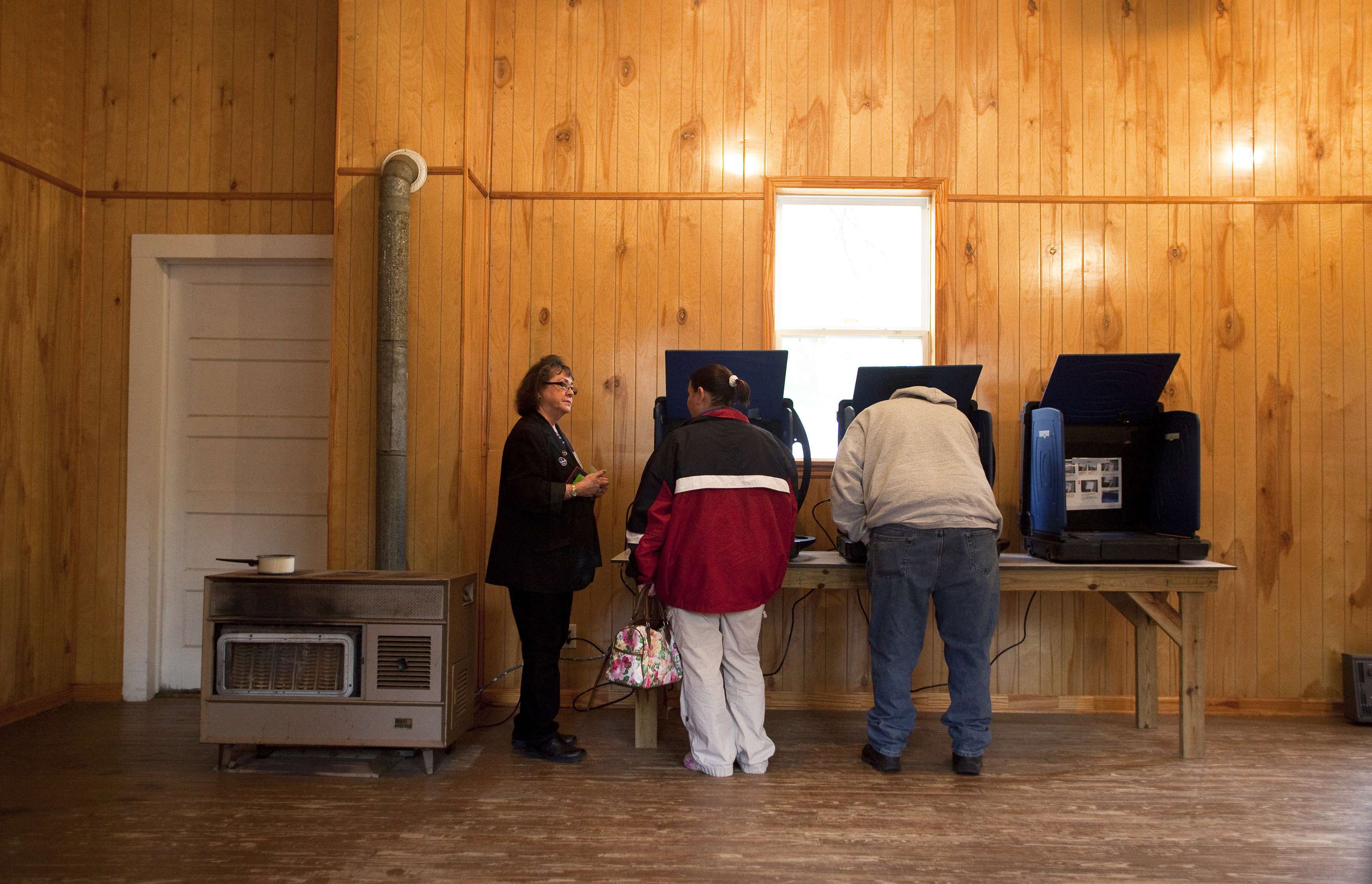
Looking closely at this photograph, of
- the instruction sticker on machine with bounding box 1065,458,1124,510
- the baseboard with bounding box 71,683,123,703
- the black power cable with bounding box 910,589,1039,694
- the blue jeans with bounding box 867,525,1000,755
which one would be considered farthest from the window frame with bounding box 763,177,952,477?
the baseboard with bounding box 71,683,123,703

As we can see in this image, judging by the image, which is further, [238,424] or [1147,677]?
[238,424]

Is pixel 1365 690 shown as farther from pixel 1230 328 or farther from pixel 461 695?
pixel 461 695

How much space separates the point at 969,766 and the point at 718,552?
124 centimetres

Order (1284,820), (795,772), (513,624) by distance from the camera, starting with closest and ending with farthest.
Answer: (1284,820) < (795,772) < (513,624)

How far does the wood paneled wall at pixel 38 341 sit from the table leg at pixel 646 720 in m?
2.83

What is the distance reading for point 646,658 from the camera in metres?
3.13

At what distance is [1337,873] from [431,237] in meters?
3.97

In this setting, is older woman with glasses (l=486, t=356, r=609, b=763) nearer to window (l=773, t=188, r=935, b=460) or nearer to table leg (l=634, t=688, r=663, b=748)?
table leg (l=634, t=688, r=663, b=748)

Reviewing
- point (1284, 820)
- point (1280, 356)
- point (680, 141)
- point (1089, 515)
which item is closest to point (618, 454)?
point (680, 141)

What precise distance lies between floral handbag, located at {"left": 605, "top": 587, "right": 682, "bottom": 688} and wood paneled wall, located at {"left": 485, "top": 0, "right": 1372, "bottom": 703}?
0.96m

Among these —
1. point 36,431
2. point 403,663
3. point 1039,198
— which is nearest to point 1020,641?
point 1039,198

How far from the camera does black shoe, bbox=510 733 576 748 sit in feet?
10.8

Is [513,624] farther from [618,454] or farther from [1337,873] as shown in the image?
[1337,873]

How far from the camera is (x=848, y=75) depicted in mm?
4207
